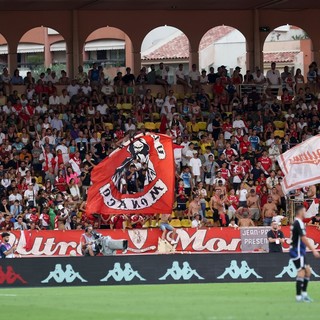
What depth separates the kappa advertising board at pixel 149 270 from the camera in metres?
27.4

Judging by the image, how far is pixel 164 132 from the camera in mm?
42438

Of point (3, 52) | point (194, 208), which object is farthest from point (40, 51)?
point (194, 208)

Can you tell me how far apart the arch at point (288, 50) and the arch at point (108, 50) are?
10069 mm

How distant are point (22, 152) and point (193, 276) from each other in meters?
12.9

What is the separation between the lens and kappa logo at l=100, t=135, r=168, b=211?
3284 centimetres

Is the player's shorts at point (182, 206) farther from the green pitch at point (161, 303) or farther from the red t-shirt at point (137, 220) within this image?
the green pitch at point (161, 303)

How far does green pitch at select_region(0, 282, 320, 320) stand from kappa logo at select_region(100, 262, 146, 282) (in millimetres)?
899

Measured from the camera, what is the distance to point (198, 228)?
35.0 m

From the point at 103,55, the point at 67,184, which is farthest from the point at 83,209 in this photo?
the point at 103,55

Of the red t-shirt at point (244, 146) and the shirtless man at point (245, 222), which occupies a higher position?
the red t-shirt at point (244, 146)

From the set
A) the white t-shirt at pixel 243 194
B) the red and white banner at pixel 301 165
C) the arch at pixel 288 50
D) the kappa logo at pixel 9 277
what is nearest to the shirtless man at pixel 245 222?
the white t-shirt at pixel 243 194

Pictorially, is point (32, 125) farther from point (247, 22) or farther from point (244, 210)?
point (247, 22)

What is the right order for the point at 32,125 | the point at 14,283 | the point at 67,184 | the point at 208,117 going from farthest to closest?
the point at 208,117
the point at 32,125
the point at 67,184
the point at 14,283

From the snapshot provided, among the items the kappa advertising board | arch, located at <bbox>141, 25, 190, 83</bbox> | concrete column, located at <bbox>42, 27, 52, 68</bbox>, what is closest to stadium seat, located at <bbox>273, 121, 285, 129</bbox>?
the kappa advertising board
